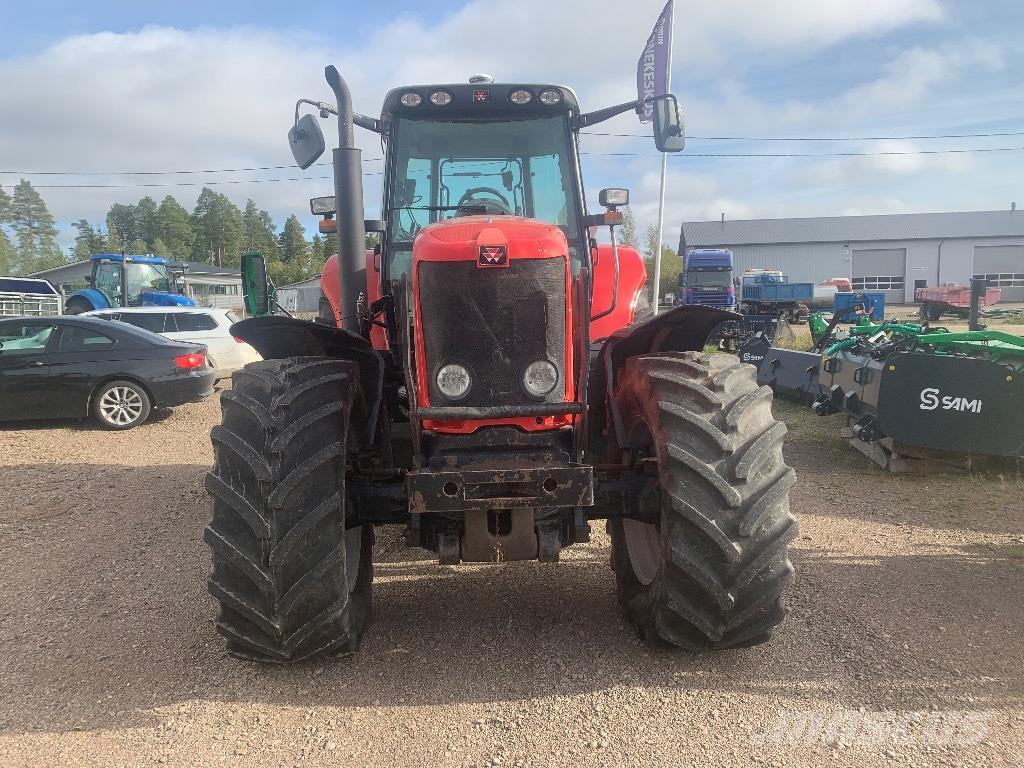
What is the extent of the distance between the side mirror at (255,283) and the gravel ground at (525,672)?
1.69 meters

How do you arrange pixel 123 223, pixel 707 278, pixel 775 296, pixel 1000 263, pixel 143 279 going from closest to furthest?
1. pixel 143 279
2. pixel 775 296
3. pixel 707 278
4. pixel 1000 263
5. pixel 123 223

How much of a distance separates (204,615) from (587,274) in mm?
2712

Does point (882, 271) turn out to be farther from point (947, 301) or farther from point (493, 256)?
point (493, 256)

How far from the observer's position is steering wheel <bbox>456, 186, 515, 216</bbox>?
15.0 ft

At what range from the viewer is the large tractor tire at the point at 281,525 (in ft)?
9.94

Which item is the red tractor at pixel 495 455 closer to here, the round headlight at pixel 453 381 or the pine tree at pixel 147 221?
the round headlight at pixel 453 381

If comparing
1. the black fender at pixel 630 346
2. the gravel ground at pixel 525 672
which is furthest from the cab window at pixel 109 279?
the black fender at pixel 630 346

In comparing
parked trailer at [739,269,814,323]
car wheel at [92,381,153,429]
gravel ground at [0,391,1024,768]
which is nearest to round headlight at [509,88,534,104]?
gravel ground at [0,391,1024,768]

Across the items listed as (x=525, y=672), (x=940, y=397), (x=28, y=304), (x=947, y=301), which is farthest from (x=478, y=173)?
(x=947, y=301)

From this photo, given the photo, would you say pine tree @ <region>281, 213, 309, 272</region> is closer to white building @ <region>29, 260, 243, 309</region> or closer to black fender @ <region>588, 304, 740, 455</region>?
white building @ <region>29, 260, 243, 309</region>

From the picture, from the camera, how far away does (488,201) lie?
15.3ft

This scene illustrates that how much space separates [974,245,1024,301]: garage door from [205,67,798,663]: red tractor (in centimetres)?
6246

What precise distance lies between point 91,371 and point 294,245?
9274cm

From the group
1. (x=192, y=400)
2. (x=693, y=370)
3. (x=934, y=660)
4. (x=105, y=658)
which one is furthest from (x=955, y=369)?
(x=192, y=400)
